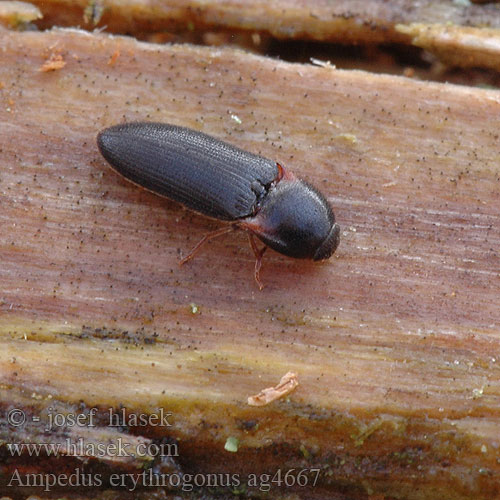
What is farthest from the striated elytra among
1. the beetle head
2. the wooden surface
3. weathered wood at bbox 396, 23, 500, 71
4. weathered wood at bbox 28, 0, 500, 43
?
weathered wood at bbox 396, 23, 500, 71

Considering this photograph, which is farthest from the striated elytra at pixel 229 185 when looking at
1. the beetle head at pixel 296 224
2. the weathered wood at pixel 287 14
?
the weathered wood at pixel 287 14

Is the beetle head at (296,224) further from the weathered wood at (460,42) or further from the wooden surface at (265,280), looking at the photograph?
the weathered wood at (460,42)

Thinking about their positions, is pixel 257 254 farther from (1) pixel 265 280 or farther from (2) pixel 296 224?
(2) pixel 296 224

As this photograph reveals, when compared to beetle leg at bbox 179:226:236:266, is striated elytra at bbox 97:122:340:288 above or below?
above

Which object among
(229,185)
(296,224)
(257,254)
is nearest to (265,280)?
(257,254)

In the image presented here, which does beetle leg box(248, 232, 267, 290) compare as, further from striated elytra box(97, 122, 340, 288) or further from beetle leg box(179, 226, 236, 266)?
beetle leg box(179, 226, 236, 266)

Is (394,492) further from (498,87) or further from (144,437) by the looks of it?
(498,87)
